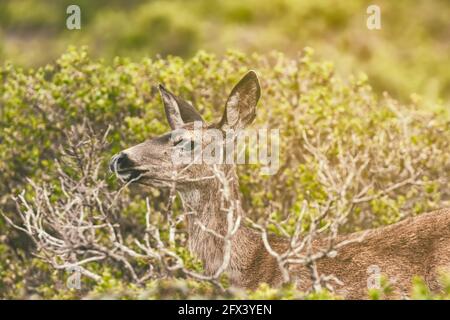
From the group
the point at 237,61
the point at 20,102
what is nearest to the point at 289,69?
A: the point at 237,61

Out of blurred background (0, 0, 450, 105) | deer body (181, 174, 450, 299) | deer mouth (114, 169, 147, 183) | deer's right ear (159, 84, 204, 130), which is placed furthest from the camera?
blurred background (0, 0, 450, 105)

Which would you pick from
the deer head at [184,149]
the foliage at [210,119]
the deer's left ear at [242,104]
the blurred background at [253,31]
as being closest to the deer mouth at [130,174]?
the deer head at [184,149]

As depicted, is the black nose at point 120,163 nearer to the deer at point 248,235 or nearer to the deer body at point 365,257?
the deer at point 248,235

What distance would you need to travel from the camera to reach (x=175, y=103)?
33.1ft

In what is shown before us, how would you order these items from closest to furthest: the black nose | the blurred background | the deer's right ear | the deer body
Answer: the deer body, the black nose, the deer's right ear, the blurred background

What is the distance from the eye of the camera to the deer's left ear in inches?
377

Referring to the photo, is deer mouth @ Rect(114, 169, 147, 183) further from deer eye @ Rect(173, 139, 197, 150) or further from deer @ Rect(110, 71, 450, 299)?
deer eye @ Rect(173, 139, 197, 150)

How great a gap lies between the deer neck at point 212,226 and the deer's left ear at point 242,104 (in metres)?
0.42

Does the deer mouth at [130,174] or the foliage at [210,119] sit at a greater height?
the foliage at [210,119]

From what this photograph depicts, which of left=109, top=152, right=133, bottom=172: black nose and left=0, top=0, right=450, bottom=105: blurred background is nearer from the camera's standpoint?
left=109, top=152, right=133, bottom=172: black nose

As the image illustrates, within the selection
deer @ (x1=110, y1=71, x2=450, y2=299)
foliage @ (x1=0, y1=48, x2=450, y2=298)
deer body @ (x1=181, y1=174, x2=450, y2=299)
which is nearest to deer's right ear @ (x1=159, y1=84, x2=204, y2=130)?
deer @ (x1=110, y1=71, x2=450, y2=299)

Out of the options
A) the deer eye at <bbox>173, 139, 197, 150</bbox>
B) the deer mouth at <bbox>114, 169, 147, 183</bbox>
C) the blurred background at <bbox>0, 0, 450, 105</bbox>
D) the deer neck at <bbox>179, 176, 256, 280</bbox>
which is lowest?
the deer neck at <bbox>179, 176, 256, 280</bbox>

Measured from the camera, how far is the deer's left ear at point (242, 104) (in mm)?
9586
